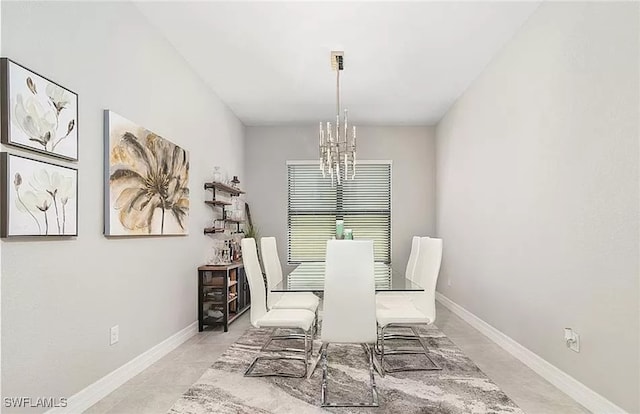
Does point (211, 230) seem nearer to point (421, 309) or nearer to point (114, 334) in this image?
point (114, 334)

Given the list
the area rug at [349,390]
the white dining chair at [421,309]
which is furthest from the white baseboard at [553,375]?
the white dining chair at [421,309]

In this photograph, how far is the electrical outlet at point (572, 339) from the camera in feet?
9.50

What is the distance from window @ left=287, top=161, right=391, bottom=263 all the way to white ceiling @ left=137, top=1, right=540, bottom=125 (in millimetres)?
1569

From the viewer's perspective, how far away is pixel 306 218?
741cm

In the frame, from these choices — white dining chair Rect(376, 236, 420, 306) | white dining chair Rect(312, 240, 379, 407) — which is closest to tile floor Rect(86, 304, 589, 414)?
white dining chair Rect(376, 236, 420, 306)

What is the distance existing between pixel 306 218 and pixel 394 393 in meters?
4.63

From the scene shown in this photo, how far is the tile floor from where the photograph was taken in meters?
2.74

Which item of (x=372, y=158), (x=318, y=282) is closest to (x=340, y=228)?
(x=318, y=282)

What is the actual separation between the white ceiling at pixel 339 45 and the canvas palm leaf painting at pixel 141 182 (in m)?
0.98

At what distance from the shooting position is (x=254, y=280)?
3699 millimetres

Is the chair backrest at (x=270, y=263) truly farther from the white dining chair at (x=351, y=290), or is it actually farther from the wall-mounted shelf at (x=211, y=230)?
the white dining chair at (x=351, y=290)

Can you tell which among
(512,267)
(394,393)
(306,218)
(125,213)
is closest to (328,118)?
(306,218)

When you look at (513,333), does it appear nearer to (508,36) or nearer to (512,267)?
(512,267)

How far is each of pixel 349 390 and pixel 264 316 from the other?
86 centimetres
